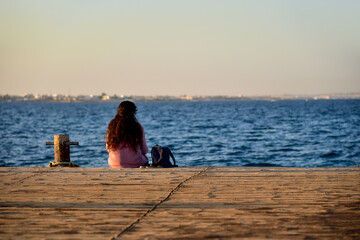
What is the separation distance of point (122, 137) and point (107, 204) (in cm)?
284

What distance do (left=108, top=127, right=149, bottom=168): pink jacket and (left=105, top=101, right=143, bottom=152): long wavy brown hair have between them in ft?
0.20

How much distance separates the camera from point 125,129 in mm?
7469

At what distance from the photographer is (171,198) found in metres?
4.99

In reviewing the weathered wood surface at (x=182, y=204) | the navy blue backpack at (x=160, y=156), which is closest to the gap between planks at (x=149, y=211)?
the weathered wood surface at (x=182, y=204)

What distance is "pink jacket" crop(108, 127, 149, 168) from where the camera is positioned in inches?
298

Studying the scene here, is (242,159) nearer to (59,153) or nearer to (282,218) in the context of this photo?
(59,153)

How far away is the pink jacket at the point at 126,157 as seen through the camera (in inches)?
298

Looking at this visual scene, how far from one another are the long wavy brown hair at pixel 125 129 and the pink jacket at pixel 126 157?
0.20 feet

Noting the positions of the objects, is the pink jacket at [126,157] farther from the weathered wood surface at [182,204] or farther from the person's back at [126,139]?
the weathered wood surface at [182,204]

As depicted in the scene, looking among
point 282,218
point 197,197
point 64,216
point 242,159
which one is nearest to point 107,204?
point 64,216

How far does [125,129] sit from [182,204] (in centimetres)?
300

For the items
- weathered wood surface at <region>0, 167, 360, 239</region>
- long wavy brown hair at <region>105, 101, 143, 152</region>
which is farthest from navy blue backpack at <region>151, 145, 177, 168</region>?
weathered wood surface at <region>0, 167, 360, 239</region>

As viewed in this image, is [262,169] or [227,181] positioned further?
[262,169]

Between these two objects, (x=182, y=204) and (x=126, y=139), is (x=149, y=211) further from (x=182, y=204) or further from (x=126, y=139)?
(x=126, y=139)
